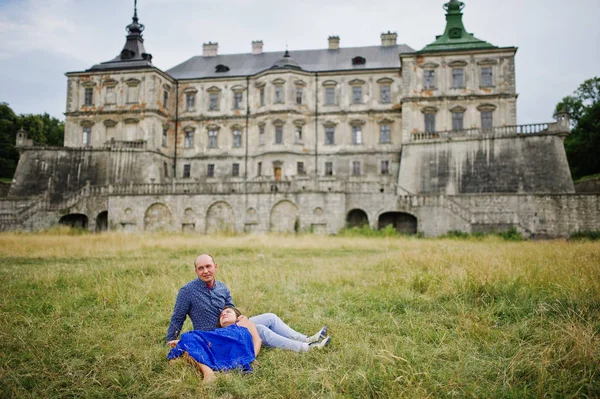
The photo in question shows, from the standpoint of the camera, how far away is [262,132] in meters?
41.8

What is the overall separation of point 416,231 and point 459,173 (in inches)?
268

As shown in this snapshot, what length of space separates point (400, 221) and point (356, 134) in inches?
485

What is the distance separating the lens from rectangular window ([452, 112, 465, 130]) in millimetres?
37719

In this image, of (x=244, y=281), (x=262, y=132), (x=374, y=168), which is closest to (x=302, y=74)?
(x=262, y=132)

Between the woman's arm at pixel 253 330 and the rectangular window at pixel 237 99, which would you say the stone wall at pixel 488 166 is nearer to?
the rectangular window at pixel 237 99

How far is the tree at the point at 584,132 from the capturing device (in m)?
40.1

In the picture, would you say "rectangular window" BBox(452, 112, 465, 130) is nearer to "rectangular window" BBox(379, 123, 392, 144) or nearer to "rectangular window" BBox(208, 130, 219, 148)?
"rectangular window" BBox(379, 123, 392, 144)

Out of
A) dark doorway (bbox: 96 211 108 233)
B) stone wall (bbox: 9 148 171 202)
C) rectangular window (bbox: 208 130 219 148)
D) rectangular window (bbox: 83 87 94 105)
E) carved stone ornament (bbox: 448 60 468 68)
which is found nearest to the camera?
dark doorway (bbox: 96 211 108 233)

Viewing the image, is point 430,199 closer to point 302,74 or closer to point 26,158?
point 302,74

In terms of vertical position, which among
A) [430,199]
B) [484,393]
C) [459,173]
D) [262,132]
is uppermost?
[262,132]

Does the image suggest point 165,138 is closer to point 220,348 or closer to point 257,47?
point 257,47

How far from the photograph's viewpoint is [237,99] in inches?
1718

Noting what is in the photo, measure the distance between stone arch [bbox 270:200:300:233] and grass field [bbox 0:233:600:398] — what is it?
17763mm

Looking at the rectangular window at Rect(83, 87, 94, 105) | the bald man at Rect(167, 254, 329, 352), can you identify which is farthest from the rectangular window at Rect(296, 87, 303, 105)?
the bald man at Rect(167, 254, 329, 352)
